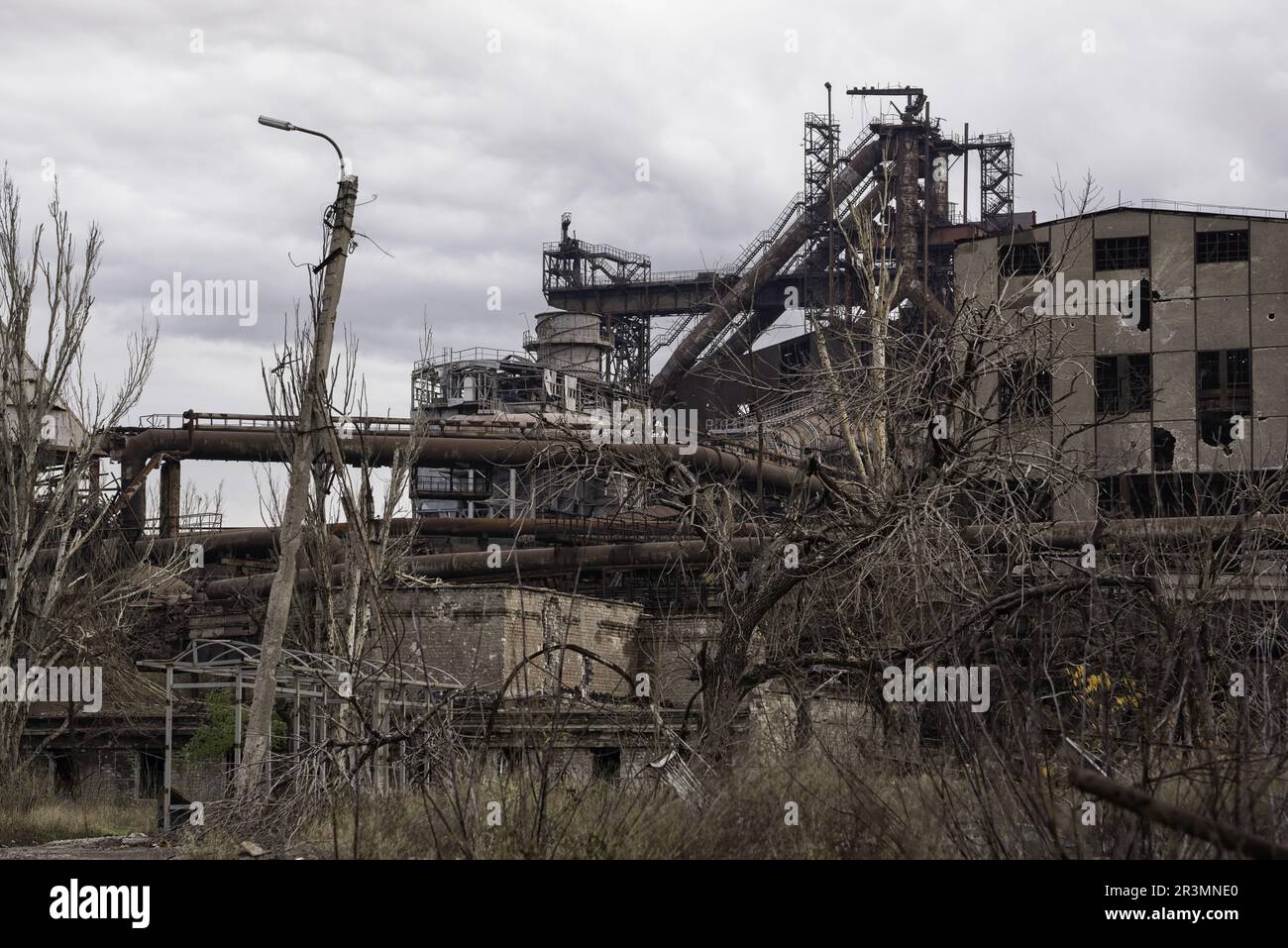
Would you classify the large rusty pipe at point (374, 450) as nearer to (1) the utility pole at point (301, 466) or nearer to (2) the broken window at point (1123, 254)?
(2) the broken window at point (1123, 254)

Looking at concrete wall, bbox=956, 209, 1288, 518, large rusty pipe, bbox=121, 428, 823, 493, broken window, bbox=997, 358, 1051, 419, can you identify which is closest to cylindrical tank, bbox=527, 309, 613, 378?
large rusty pipe, bbox=121, 428, 823, 493

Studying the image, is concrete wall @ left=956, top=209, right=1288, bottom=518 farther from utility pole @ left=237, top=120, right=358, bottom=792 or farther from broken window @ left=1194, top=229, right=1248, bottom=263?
utility pole @ left=237, top=120, right=358, bottom=792

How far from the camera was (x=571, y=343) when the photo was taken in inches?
1916

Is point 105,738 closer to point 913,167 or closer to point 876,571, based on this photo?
point 876,571

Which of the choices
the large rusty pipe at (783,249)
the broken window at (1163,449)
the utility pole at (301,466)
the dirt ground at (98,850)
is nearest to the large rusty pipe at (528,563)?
the dirt ground at (98,850)

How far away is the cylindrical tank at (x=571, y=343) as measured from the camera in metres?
48.6

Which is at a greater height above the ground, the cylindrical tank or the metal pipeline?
the cylindrical tank

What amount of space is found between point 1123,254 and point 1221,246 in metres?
2.22

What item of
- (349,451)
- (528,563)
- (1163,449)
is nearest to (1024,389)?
(528,563)

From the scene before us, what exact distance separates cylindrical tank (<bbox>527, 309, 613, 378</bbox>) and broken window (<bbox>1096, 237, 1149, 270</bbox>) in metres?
21.9

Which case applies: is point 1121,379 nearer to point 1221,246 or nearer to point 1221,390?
point 1221,390

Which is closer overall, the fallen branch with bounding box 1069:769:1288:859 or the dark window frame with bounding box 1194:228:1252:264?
the fallen branch with bounding box 1069:769:1288:859

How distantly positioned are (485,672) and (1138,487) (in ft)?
56.0

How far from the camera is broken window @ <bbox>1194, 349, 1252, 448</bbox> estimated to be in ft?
98.1
